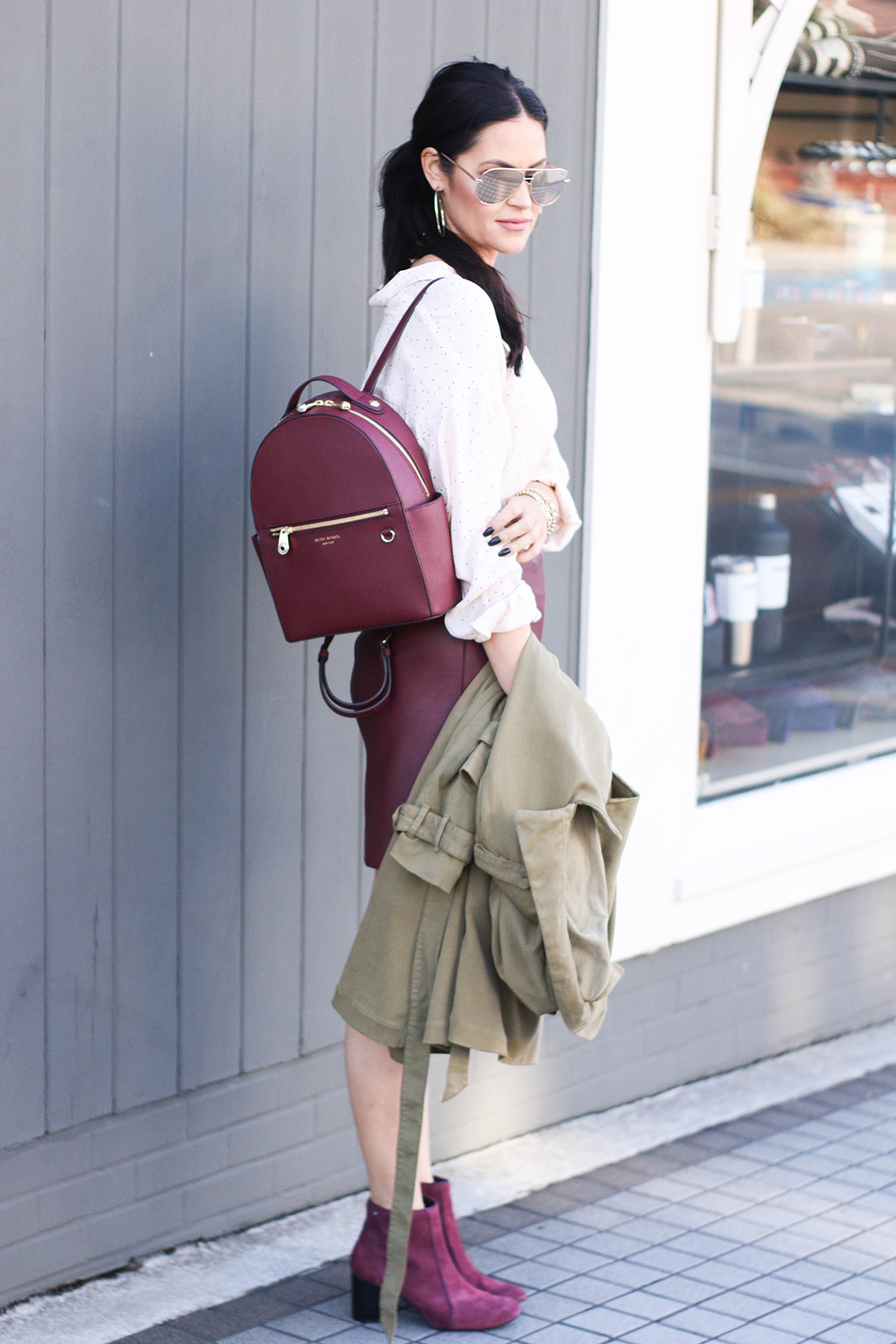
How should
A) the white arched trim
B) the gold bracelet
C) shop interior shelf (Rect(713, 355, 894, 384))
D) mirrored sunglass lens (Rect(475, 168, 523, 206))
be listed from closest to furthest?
mirrored sunglass lens (Rect(475, 168, 523, 206))
the gold bracelet
the white arched trim
shop interior shelf (Rect(713, 355, 894, 384))

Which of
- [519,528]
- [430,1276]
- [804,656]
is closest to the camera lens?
[519,528]

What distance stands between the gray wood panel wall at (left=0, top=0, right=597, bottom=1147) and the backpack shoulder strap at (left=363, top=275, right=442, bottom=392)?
501 millimetres

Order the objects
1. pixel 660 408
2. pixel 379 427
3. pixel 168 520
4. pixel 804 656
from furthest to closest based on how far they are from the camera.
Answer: pixel 804 656
pixel 660 408
pixel 168 520
pixel 379 427

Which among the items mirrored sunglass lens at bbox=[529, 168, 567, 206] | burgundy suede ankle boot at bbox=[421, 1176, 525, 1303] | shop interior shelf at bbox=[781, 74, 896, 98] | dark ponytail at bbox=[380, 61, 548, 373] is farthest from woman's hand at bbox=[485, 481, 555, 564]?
shop interior shelf at bbox=[781, 74, 896, 98]

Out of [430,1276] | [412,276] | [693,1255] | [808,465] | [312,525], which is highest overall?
[412,276]

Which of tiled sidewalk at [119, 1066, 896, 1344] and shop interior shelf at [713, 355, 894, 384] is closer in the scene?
tiled sidewalk at [119, 1066, 896, 1344]

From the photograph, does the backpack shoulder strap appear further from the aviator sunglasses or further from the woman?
the aviator sunglasses

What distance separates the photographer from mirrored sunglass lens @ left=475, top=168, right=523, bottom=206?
2.57 meters

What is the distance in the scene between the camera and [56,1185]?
2.90 metres

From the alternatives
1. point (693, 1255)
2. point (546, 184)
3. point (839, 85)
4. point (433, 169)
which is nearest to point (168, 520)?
point (433, 169)

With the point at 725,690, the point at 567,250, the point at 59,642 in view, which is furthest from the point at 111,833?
the point at 725,690

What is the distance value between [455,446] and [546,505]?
28cm

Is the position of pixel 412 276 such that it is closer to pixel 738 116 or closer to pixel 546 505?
pixel 546 505

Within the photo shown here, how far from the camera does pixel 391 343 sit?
254 cm
